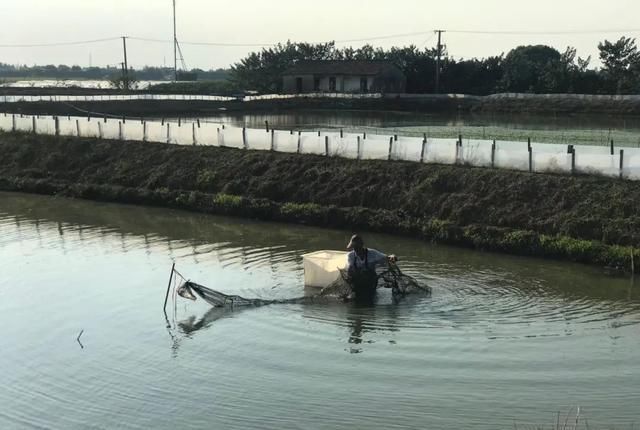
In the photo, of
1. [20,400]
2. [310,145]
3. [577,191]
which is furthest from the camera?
[310,145]

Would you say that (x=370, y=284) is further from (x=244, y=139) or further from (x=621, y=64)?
(x=621, y=64)

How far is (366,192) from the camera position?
23.2 metres

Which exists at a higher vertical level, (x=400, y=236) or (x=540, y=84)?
(x=540, y=84)

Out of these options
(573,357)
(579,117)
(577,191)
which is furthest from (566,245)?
(579,117)

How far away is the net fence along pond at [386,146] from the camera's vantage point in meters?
21.2

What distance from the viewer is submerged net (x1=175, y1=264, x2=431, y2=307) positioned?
13938mm

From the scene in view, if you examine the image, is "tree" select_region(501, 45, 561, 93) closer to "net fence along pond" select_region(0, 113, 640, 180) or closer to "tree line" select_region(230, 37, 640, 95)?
"tree line" select_region(230, 37, 640, 95)

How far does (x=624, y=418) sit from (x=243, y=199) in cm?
1653

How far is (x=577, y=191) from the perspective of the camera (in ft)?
66.1

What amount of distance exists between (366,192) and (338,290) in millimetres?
9208

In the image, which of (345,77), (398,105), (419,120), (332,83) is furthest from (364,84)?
(419,120)

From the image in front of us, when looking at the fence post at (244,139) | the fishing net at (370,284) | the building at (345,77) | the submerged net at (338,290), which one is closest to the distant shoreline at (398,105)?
the building at (345,77)

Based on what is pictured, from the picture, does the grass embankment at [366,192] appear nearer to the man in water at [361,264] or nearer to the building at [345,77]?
the man in water at [361,264]

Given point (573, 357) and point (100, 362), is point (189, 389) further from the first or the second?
point (573, 357)
